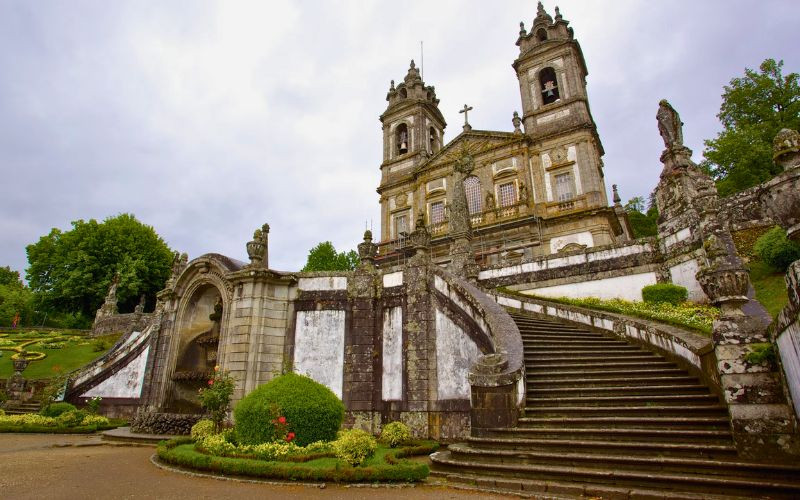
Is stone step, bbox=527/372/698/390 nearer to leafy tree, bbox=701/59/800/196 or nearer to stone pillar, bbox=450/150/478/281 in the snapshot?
stone pillar, bbox=450/150/478/281

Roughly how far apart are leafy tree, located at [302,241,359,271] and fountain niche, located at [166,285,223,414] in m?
29.9

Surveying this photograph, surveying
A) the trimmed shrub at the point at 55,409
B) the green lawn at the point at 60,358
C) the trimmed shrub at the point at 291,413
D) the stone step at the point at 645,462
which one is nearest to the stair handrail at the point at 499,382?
the stone step at the point at 645,462

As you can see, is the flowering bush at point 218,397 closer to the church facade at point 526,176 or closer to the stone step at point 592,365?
the stone step at point 592,365

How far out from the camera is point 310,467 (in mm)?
6941

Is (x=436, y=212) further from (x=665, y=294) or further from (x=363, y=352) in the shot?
(x=363, y=352)

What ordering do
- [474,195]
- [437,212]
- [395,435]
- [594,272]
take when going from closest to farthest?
1. [395,435]
2. [594,272]
3. [474,195]
4. [437,212]

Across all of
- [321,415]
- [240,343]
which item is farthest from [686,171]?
[240,343]

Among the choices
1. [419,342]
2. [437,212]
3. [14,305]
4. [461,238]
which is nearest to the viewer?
[419,342]

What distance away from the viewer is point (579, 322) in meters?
12.6

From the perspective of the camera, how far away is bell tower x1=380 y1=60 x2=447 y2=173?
39.9 metres

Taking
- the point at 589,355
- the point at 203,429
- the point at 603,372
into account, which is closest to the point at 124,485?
the point at 203,429

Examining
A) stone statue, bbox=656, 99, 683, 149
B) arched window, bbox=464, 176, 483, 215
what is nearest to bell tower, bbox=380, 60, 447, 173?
arched window, bbox=464, 176, 483, 215

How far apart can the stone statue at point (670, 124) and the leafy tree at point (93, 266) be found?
42039mm

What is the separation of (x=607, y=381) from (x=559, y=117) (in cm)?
2868
